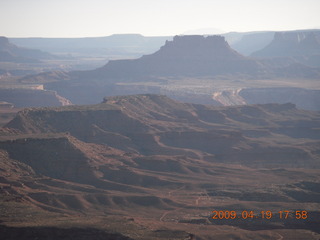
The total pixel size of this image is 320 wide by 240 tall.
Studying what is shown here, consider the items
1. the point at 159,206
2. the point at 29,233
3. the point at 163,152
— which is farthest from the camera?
the point at 163,152

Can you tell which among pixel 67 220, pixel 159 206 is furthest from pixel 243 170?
pixel 67 220

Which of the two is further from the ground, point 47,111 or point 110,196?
point 47,111

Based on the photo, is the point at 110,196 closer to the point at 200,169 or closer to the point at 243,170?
the point at 200,169
